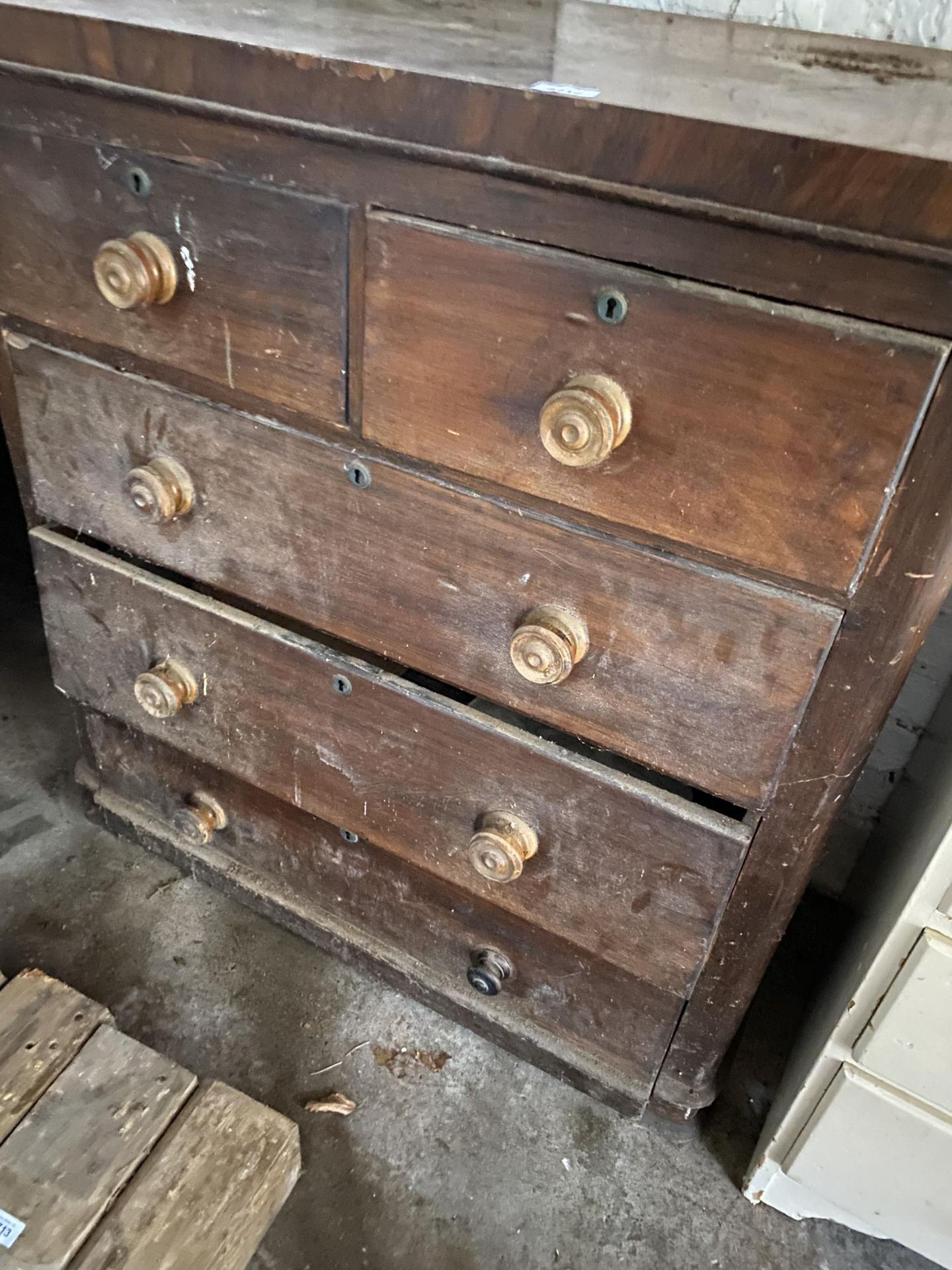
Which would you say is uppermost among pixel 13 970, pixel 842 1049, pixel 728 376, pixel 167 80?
pixel 167 80

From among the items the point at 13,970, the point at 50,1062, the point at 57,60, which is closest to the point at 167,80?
the point at 57,60

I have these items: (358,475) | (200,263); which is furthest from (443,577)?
(200,263)

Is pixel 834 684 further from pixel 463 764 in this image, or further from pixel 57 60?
pixel 57 60

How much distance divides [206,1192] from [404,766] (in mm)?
499

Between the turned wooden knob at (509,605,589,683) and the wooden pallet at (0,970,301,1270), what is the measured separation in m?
0.63

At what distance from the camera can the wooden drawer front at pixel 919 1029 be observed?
0.80 m

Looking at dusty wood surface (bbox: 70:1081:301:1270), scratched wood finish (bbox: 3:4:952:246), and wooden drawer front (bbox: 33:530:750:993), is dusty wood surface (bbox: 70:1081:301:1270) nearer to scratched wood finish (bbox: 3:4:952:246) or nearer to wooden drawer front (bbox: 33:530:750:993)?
wooden drawer front (bbox: 33:530:750:993)

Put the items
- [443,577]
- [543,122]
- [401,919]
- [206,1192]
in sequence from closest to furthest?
1. [543,122]
2. [443,577]
3. [206,1192]
4. [401,919]

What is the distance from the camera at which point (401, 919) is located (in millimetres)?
1203

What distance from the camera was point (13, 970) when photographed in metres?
1.28

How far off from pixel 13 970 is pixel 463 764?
0.80 metres

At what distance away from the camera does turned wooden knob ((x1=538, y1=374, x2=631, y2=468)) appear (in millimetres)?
662

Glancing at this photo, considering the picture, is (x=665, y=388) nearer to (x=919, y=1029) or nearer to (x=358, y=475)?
(x=358, y=475)

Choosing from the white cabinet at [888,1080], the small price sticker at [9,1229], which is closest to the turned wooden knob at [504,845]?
the white cabinet at [888,1080]
